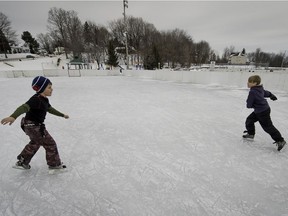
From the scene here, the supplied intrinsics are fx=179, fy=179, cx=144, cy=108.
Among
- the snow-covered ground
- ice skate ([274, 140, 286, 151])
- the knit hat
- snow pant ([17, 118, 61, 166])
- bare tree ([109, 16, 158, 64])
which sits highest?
bare tree ([109, 16, 158, 64])

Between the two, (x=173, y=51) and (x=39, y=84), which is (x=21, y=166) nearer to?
(x=39, y=84)

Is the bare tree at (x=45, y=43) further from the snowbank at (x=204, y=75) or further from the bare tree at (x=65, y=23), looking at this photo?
the snowbank at (x=204, y=75)

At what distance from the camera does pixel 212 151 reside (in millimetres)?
3250

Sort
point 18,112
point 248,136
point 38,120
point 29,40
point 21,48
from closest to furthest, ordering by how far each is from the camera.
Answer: point 18,112
point 38,120
point 248,136
point 29,40
point 21,48

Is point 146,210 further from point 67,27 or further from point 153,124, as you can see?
point 67,27

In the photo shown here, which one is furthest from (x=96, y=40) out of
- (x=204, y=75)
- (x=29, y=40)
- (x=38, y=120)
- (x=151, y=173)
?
(x=151, y=173)

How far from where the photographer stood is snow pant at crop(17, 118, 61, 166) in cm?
241

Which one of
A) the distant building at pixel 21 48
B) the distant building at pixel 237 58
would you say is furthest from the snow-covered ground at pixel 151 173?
the distant building at pixel 237 58

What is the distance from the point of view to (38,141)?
250 centimetres

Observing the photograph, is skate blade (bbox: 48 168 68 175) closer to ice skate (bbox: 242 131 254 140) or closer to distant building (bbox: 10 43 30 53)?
ice skate (bbox: 242 131 254 140)

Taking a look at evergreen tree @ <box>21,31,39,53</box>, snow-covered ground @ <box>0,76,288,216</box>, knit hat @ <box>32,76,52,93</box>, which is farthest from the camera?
evergreen tree @ <box>21,31,39,53</box>

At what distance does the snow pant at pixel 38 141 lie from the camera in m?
2.41

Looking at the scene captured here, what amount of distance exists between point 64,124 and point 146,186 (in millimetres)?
3391

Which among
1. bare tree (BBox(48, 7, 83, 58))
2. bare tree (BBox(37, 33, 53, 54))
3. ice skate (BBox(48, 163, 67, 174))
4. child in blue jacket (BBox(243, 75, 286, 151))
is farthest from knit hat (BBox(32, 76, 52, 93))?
bare tree (BBox(37, 33, 53, 54))
